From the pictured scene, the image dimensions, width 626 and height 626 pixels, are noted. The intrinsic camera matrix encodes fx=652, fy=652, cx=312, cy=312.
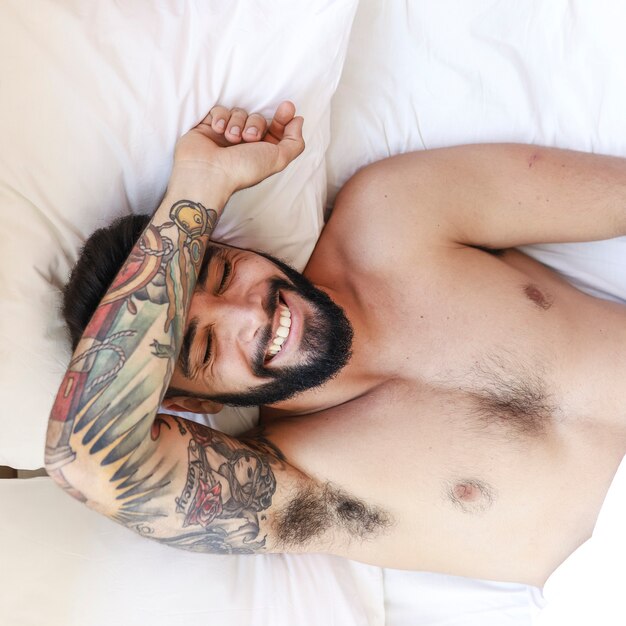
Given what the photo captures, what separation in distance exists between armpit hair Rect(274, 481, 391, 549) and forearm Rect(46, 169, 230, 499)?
382 millimetres

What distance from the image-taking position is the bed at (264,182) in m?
1.19

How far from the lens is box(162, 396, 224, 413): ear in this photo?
1.29m

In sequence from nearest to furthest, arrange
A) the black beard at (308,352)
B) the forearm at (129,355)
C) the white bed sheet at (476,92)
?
1. the forearm at (129,355)
2. the black beard at (308,352)
3. the white bed sheet at (476,92)

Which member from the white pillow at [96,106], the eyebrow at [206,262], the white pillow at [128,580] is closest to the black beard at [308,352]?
the eyebrow at [206,262]

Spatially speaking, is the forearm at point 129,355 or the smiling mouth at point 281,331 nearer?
the forearm at point 129,355

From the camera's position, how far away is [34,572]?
1.22 meters

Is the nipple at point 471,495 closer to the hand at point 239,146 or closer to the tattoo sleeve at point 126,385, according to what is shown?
the tattoo sleeve at point 126,385

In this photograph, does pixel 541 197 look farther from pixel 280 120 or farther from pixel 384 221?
pixel 280 120

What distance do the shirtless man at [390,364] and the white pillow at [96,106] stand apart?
87mm

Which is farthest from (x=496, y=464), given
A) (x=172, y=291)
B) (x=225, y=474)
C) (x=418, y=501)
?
(x=172, y=291)

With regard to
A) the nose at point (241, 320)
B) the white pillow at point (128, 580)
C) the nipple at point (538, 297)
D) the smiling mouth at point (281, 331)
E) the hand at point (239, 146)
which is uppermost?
the hand at point (239, 146)

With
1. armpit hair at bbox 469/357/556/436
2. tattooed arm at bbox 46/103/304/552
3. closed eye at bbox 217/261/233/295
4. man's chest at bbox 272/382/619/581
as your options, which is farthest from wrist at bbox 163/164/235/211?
armpit hair at bbox 469/357/556/436

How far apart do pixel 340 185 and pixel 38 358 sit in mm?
781

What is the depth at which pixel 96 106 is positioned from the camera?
121cm
